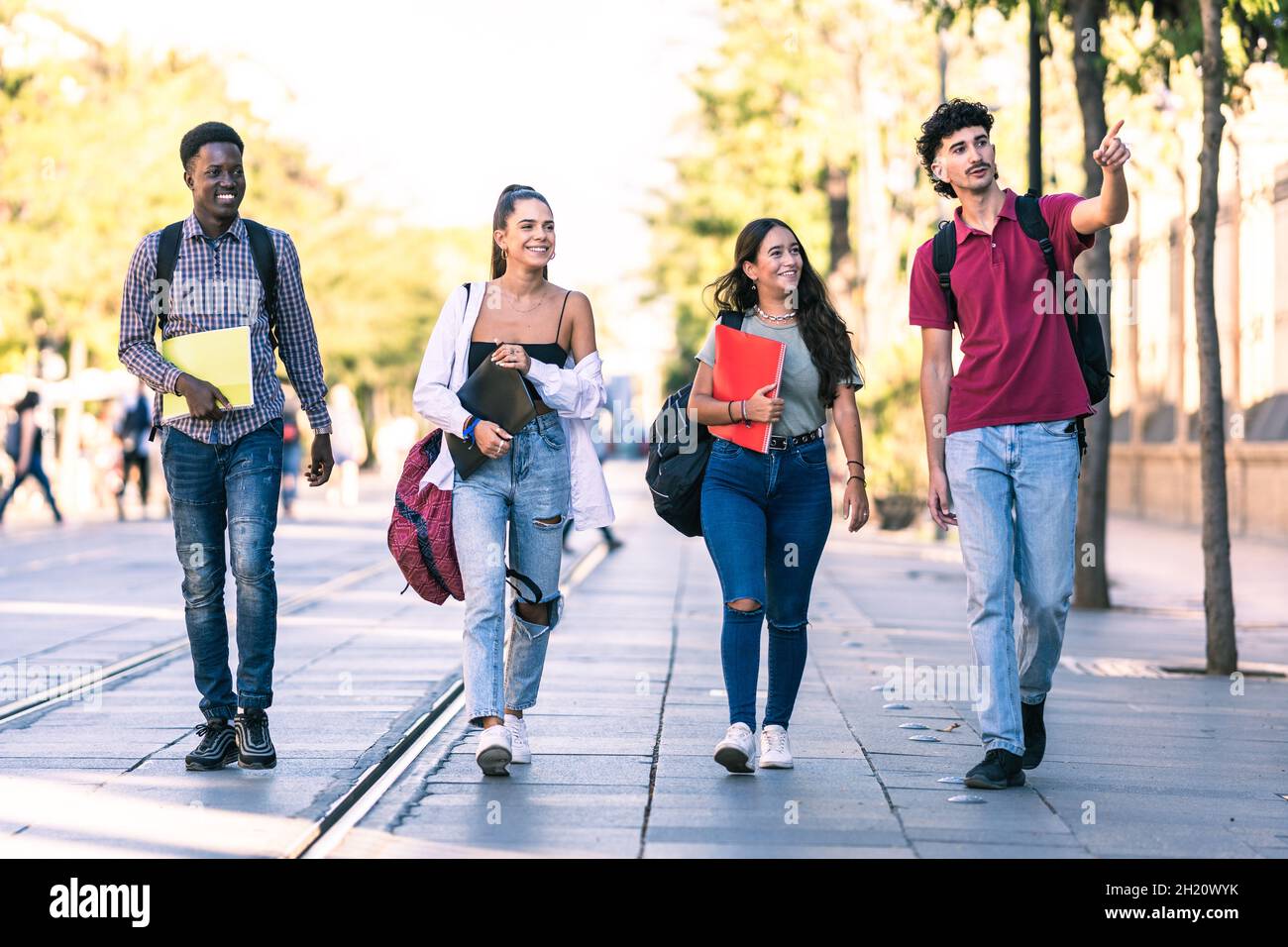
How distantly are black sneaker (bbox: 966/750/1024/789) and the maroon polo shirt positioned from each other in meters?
0.99

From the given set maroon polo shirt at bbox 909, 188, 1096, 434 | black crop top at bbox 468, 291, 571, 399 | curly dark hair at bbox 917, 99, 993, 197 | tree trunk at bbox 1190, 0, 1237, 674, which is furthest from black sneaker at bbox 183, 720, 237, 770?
tree trunk at bbox 1190, 0, 1237, 674

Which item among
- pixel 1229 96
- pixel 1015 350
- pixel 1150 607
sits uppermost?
pixel 1229 96

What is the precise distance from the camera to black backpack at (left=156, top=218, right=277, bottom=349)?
6.22m

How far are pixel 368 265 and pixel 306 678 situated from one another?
4708 centimetres

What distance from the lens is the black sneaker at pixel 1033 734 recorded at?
6.26 meters

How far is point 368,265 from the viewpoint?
54938mm

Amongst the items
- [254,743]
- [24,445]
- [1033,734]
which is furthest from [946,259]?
[24,445]

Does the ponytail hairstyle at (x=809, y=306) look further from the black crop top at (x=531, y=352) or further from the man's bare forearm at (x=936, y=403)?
the black crop top at (x=531, y=352)

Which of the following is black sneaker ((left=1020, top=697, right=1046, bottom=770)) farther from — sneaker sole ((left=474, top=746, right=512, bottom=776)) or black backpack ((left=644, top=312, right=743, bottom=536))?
sneaker sole ((left=474, top=746, right=512, bottom=776))

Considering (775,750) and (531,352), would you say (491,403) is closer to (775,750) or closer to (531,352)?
(531,352)

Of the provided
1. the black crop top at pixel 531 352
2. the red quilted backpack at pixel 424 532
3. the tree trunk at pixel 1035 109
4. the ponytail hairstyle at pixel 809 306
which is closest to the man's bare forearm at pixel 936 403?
the ponytail hairstyle at pixel 809 306

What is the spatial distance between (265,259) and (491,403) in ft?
2.92

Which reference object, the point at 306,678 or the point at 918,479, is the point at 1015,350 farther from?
the point at 918,479
